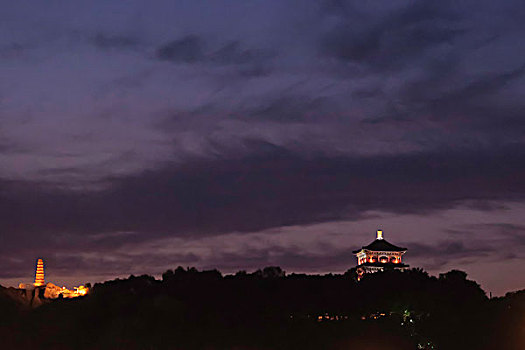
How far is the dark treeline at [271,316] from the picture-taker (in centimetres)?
8431

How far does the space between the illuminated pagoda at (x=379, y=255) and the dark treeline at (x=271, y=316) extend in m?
50.7

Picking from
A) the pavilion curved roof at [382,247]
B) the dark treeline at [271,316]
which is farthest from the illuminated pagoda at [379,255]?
the dark treeline at [271,316]

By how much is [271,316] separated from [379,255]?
7698 cm

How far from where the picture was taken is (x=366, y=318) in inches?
3698

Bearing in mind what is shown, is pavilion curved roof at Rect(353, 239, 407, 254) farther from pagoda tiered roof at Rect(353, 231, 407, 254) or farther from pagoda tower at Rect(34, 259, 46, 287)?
pagoda tower at Rect(34, 259, 46, 287)

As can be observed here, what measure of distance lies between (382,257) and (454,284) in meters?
56.0

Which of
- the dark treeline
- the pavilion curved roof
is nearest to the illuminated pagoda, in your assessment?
the pavilion curved roof

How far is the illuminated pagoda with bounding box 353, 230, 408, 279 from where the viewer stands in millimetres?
160250

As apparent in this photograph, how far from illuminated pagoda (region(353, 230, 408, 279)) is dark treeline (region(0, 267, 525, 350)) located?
1995 inches

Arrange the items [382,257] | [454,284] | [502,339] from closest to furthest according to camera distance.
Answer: [502,339] < [454,284] < [382,257]

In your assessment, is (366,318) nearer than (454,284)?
Yes

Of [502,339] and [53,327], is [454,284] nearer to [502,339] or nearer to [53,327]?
[502,339]

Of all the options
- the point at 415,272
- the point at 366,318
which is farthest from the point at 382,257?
the point at 366,318

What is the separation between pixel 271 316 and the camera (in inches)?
3531
